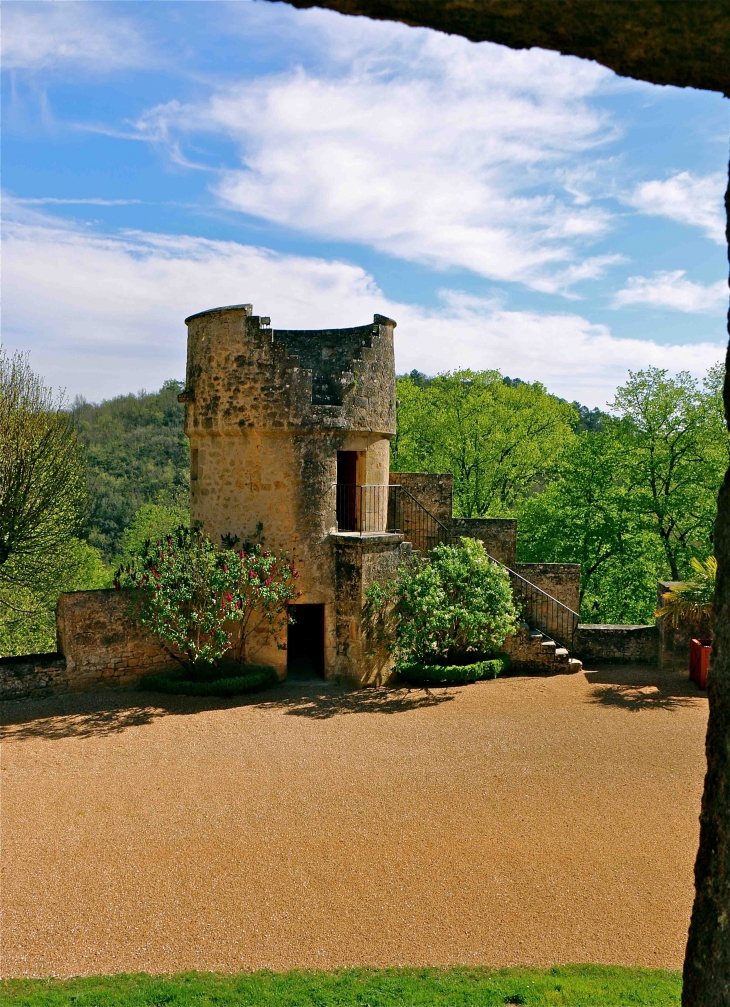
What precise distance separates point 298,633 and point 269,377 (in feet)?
22.2

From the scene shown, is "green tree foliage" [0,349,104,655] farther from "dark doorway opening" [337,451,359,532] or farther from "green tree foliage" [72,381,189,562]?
"green tree foliage" [72,381,189,562]

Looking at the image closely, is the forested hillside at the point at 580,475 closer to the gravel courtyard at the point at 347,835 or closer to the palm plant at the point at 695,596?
the palm plant at the point at 695,596

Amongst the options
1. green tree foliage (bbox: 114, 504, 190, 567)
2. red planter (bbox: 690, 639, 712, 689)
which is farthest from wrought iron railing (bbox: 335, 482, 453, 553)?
green tree foliage (bbox: 114, 504, 190, 567)

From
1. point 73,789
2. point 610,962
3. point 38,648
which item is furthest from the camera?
point 38,648

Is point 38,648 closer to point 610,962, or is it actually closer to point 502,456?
point 502,456

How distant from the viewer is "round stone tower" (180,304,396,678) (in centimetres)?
1409

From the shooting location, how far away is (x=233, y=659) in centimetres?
1423

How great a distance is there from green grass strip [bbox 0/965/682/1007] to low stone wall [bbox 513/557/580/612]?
434 inches

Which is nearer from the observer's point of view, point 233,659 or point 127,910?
point 127,910

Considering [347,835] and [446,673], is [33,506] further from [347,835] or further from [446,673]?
[347,835]

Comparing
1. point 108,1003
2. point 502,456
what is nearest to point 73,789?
point 108,1003

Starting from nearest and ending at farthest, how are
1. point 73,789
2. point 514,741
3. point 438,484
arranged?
point 73,789 → point 514,741 → point 438,484

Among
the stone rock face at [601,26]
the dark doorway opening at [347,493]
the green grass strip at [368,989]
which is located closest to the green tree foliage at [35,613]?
the dark doorway opening at [347,493]

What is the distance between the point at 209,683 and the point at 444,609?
466cm
